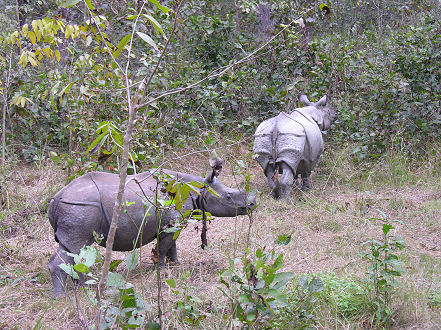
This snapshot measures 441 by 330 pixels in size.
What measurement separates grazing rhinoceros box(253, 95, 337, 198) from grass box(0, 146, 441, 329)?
13.9 inches

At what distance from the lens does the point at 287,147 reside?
7.46 meters

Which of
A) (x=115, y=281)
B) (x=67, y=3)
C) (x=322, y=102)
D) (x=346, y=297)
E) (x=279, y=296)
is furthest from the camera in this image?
(x=322, y=102)

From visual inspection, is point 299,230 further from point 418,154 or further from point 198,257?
point 418,154

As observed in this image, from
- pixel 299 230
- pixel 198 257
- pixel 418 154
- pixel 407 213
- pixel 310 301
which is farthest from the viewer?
pixel 418 154

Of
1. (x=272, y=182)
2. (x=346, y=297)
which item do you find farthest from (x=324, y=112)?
(x=346, y=297)

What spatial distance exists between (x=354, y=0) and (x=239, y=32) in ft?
17.5

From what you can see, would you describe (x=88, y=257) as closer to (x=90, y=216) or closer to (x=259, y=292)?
(x=259, y=292)

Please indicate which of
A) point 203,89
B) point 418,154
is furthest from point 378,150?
point 203,89

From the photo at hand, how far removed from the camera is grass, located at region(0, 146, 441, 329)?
12.3ft

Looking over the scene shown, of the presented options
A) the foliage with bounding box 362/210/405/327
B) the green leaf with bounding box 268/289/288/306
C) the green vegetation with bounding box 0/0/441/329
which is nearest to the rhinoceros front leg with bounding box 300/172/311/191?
the green vegetation with bounding box 0/0/441/329

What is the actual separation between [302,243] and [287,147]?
206 cm

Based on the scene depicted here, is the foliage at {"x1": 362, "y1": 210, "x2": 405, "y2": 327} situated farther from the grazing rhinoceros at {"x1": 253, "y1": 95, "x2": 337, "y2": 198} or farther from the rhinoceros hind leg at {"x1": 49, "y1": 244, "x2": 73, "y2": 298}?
the grazing rhinoceros at {"x1": 253, "y1": 95, "x2": 337, "y2": 198}

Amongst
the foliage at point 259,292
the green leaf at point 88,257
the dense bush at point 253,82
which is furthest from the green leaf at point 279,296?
the dense bush at point 253,82

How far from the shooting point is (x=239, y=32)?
1122 cm
